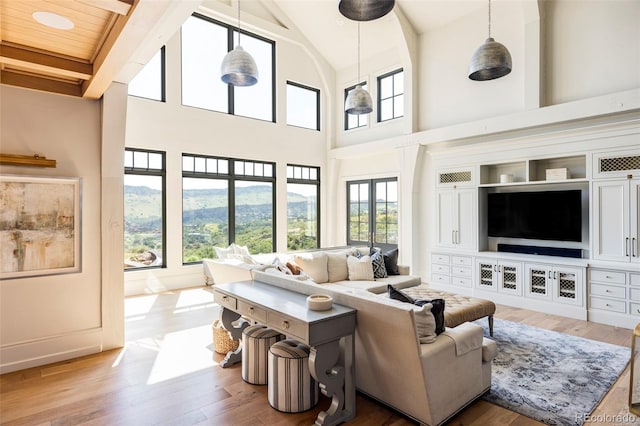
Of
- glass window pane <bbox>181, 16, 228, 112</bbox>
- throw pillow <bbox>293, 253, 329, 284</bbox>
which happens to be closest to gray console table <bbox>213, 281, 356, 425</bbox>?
throw pillow <bbox>293, 253, 329, 284</bbox>

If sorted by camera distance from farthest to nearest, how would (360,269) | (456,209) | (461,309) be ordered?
1. (456,209)
2. (360,269)
3. (461,309)

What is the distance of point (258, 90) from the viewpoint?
7.99m

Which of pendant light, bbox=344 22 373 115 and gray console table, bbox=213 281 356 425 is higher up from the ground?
pendant light, bbox=344 22 373 115

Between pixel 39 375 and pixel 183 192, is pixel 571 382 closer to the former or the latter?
pixel 39 375

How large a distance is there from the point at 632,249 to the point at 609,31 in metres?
3.05

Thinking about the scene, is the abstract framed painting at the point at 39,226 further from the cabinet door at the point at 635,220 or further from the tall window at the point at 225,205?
the cabinet door at the point at 635,220

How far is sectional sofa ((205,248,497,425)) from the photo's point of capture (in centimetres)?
230

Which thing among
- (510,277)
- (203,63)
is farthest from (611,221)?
(203,63)

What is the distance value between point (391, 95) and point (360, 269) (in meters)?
4.51

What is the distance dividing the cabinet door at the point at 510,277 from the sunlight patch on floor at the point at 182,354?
4.44m

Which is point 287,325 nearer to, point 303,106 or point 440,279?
point 440,279

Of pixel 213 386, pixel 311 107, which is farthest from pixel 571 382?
pixel 311 107

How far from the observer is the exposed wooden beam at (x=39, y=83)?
327cm

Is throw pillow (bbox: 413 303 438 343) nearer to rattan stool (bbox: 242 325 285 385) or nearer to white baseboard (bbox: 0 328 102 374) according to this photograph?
rattan stool (bbox: 242 325 285 385)
